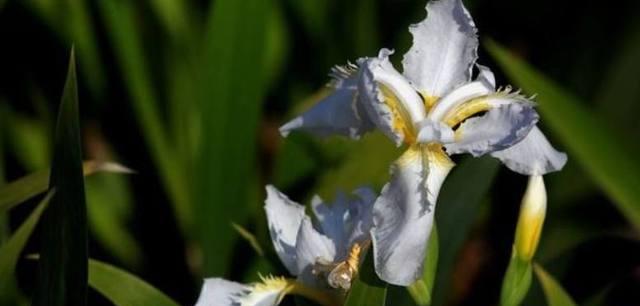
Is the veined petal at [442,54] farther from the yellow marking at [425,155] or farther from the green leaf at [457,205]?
the green leaf at [457,205]

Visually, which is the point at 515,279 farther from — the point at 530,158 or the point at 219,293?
the point at 219,293

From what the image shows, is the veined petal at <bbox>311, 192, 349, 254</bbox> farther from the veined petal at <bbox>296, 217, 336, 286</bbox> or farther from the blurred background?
the blurred background

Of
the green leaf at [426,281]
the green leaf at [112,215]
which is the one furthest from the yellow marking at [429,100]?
the green leaf at [112,215]

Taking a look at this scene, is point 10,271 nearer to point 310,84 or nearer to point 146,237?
point 146,237

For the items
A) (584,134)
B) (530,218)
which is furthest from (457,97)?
(584,134)

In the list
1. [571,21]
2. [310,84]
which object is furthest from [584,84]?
[310,84]

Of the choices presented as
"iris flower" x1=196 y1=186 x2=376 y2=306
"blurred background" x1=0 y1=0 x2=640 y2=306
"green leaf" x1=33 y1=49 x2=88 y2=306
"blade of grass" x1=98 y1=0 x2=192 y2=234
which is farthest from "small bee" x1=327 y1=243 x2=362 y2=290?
"blade of grass" x1=98 y1=0 x2=192 y2=234
